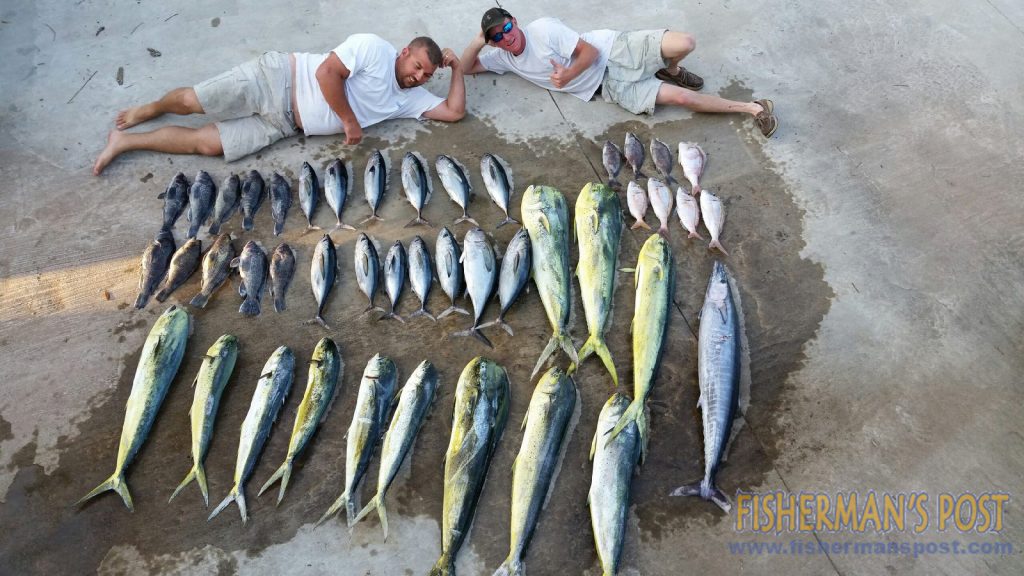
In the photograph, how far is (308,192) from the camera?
14.3 feet

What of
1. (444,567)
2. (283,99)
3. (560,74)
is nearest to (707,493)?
(444,567)

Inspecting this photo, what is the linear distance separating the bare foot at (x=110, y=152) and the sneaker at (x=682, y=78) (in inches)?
153

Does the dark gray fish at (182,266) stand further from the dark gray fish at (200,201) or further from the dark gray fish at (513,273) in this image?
the dark gray fish at (513,273)

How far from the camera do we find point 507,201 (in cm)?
435

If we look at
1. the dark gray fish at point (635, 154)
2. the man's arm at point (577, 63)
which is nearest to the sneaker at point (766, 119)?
the dark gray fish at point (635, 154)

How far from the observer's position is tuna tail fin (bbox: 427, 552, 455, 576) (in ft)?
9.82

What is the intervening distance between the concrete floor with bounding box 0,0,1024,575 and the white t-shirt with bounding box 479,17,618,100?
12 centimetres

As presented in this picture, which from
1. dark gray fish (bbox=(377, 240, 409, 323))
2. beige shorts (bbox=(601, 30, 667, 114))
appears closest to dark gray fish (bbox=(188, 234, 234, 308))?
dark gray fish (bbox=(377, 240, 409, 323))

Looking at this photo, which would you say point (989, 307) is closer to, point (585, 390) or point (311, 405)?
point (585, 390)

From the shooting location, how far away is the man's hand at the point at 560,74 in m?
4.89

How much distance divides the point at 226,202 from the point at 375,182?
973mm

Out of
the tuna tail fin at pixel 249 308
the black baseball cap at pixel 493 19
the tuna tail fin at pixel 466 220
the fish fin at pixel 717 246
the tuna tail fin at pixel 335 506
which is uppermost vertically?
the black baseball cap at pixel 493 19

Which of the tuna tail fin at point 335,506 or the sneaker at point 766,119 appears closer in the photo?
the tuna tail fin at point 335,506

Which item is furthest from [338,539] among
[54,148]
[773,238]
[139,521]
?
[54,148]
